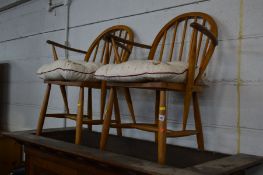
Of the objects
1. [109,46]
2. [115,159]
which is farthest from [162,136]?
[109,46]

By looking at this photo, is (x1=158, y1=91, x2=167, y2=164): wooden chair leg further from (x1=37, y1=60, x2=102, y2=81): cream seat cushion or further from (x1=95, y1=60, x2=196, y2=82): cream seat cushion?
(x1=37, y1=60, x2=102, y2=81): cream seat cushion

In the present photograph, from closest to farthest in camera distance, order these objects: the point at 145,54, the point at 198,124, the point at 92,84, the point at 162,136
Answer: the point at 162,136 < the point at 198,124 < the point at 92,84 < the point at 145,54

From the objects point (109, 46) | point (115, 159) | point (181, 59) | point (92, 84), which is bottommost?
point (115, 159)

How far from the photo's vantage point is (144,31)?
7.33ft

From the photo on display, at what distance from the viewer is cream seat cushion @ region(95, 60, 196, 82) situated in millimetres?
1386

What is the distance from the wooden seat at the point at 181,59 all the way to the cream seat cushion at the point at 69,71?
28cm

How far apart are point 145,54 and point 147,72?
0.85 m

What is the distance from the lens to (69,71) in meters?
1.79

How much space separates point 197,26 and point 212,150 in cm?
79

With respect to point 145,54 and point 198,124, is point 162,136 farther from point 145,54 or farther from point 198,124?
point 145,54

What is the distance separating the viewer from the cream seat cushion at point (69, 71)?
180cm

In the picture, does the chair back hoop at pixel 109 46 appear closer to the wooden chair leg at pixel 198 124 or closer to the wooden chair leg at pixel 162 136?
the wooden chair leg at pixel 198 124

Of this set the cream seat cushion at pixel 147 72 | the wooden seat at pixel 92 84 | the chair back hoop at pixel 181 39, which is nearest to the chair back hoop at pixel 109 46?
the wooden seat at pixel 92 84

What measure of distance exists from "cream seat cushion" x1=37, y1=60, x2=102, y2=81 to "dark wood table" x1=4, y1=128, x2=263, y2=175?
1.28 feet
